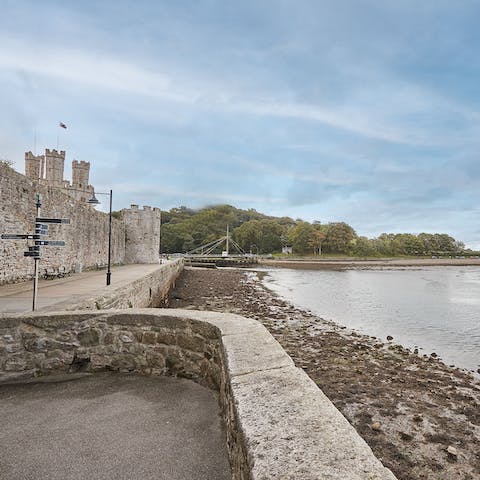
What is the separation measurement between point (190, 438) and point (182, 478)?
1.56 feet

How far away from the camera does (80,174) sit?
34.9m

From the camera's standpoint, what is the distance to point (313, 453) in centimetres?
162

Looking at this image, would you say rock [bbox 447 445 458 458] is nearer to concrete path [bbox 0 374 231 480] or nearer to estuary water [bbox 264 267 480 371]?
concrete path [bbox 0 374 231 480]

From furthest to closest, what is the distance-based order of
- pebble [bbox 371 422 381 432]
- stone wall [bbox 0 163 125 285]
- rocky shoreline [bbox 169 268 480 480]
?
1. stone wall [bbox 0 163 125 285]
2. pebble [bbox 371 422 381 432]
3. rocky shoreline [bbox 169 268 480 480]

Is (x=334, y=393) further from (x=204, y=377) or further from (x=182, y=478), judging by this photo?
(x=182, y=478)

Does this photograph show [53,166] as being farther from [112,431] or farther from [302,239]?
[302,239]


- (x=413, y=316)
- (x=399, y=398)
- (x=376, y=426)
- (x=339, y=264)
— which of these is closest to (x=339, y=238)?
(x=339, y=264)

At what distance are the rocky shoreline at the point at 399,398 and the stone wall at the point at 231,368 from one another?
2580 millimetres

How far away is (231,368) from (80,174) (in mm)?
36477

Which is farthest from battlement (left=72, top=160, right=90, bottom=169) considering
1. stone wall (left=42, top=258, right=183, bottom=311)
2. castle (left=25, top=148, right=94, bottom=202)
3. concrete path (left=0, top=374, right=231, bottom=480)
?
concrete path (left=0, top=374, right=231, bottom=480)

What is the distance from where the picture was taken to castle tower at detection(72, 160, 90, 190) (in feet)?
113

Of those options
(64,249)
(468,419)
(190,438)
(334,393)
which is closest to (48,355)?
(190,438)

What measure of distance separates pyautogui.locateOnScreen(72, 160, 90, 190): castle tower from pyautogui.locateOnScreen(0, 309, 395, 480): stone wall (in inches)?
1319

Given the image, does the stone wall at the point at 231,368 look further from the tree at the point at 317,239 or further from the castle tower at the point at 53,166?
the tree at the point at 317,239
